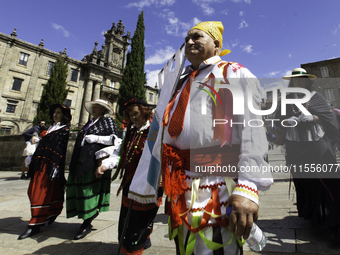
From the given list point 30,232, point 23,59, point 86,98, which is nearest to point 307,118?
point 30,232

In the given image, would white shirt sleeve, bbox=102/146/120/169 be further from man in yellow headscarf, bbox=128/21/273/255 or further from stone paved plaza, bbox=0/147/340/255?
man in yellow headscarf, bbox=128/21/273/255

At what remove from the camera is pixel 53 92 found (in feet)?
86.5

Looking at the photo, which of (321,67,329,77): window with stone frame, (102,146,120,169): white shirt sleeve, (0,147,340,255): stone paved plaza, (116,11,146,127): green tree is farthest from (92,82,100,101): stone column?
(321,67,329,77): window with stone frame

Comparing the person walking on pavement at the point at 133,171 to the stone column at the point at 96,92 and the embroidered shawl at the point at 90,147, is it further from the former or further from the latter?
the stone column at the point at 96,92

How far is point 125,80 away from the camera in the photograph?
2842 cm

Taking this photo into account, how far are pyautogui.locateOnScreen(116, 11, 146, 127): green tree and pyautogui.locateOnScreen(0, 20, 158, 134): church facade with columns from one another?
8.18 meters

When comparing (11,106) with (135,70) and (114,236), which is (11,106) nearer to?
(135,70)

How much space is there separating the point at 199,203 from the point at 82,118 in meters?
34.5

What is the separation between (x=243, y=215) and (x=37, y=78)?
36190mm

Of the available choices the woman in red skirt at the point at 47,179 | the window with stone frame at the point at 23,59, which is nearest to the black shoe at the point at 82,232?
the woman in red skirt at the point at 47,179

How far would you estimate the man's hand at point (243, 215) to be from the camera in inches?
39.4

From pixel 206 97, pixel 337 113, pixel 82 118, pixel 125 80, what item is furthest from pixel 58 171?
pixel 82 118

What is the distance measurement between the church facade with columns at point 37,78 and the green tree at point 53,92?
4.19 meters

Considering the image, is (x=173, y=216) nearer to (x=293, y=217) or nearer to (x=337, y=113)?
(x=337, y=113)
